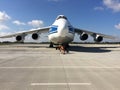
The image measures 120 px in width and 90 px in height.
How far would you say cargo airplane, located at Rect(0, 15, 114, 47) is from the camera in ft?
81.5

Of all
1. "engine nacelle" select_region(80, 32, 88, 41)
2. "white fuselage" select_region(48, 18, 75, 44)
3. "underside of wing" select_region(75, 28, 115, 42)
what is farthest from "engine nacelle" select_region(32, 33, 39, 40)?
"engine nacelle" select_region(80, 32, 88, 41)

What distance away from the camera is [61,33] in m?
24.5

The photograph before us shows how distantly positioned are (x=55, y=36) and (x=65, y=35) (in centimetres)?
166

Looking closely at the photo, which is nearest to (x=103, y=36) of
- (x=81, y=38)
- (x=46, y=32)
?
(x=81, y=38)

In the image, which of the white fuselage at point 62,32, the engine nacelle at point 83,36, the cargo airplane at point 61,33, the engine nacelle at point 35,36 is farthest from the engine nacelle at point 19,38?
the engine nacelle at point 83,36

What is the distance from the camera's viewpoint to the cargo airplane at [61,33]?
2484cm

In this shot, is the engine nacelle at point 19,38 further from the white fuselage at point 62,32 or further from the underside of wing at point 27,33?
the white fuselage at point 62,32

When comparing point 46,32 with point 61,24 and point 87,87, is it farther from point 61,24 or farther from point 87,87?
point 87,87

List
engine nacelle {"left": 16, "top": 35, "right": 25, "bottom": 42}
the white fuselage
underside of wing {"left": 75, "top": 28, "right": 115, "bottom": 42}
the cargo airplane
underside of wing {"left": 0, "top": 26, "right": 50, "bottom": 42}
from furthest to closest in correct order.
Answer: engine nacelle {"left": 16, "top": 35, "right": 25, "bottom": 42}, underside of wing {"left": 75, "top": 28, "right": 115, "bottom": 42}, underside of wing {"left": 0, "top": 26, "right": 50, "bottom": 42}, the cargo airplane, the white fuselage

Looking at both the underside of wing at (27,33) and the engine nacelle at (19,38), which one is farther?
the engine nacelle at (19,38)

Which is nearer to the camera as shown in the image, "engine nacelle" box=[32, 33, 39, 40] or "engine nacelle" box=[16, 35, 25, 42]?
"engine nacelle" box=[32, 33, 39, 40]

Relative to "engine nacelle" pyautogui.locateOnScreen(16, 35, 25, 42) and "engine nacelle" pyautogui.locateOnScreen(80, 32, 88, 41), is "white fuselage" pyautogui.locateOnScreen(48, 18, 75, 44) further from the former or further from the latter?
"engine nacelle" pyautogui.locateOnScreen(16, 35, 25, 42)

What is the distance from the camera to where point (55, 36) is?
2567cm

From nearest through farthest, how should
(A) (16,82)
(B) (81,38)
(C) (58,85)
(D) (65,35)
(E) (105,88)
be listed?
(E) (105,88)
(C) (58,85)
(A) (16,82)
(D) (65,35)
(B) (81,38)
